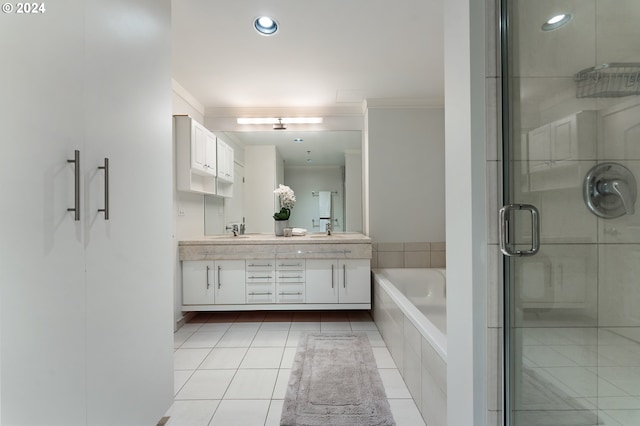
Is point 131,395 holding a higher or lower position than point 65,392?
lower

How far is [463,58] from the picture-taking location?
99cm

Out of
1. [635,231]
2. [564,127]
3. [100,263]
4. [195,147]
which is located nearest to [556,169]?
[564,127]

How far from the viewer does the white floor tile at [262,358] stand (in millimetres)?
2191

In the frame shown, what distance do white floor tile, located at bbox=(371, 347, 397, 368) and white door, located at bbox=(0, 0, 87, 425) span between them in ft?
5.78

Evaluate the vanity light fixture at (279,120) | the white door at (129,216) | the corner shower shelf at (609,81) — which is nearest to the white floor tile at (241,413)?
the white door at (129,216)

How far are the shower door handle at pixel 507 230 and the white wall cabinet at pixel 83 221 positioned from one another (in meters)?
1.34

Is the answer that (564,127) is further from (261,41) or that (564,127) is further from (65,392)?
(261,41)

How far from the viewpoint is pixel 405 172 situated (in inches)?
138

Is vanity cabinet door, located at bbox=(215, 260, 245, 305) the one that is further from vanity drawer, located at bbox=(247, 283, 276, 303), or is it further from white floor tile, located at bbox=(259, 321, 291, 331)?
white floor tile, located at bbox=(259, 321, 291, 331)

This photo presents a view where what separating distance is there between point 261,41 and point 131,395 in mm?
2291

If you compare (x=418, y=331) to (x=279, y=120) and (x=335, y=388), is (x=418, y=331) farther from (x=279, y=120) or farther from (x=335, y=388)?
(x=279, y=120)

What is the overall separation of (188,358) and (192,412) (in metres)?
0.75

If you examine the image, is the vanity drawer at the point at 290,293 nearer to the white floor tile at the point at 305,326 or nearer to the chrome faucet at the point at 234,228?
the white floor tile at the point at 305,326

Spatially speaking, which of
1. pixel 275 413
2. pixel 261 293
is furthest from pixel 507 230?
pixel 261 293
